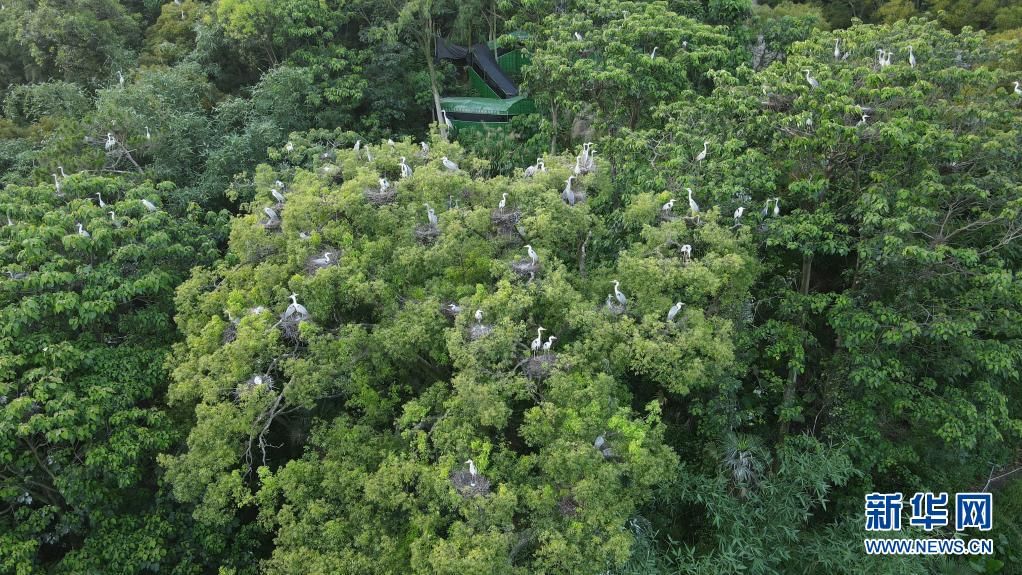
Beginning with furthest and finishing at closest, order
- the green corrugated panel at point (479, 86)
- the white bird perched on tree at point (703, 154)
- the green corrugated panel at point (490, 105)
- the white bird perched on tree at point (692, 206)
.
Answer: the green corrugated panel at point (479, 86)
the green corrugated panel at point (490, 105)
the white bird perched on tree at point (703, 154)
the white bird perched on tree at point (692, 206)

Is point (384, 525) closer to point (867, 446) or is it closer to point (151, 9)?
point (867, 446)

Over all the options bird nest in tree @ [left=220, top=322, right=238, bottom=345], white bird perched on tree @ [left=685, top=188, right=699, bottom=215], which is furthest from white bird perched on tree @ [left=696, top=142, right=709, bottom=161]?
bird nest in tree @ [left=220, top=322, right=238, bottom=345]

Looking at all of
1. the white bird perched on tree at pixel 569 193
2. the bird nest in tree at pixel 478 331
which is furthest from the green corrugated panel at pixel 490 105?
the bird nest in tree at pixel 478 331

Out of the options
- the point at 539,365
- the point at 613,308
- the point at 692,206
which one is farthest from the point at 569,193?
the point at 539,365

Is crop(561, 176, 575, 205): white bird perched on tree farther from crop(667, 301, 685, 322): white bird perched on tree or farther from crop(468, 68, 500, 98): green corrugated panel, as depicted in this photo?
crop(468, 68, 500, 98): green corrugated panel

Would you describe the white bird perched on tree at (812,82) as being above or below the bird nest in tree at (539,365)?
above

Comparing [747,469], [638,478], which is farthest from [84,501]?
[747,469]

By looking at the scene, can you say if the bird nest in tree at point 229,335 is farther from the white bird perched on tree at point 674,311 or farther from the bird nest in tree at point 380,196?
the white bird perched on tree at point 674,311
